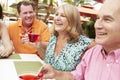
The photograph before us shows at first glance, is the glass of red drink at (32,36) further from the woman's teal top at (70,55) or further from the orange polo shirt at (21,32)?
the orange polo shirt at (21,32)

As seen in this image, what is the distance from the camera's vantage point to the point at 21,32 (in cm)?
335

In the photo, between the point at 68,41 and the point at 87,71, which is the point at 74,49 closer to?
the point at 68,41

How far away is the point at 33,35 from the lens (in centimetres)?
242

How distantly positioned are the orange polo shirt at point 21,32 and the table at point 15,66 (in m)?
0.68

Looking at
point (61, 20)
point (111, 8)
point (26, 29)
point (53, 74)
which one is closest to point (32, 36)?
point (61, 20)

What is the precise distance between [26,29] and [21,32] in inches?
3.9

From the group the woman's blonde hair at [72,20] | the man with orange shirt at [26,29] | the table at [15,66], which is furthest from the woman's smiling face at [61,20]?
the man with orange shirt at [26,29]

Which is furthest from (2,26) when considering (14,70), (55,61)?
(14,70)

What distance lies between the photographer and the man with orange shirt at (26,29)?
3.30 metres

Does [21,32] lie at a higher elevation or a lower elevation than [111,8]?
lower

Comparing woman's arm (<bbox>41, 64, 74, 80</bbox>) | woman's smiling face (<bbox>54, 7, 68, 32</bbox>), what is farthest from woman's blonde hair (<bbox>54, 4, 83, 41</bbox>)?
woman's arm (<bbox>41, 64, 74, 80</bbox>)

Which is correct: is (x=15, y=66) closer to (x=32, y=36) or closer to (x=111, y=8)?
(x=32, y=36)

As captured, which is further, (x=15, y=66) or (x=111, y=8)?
(x=15, y=66)

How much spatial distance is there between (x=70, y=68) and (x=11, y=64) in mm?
543
